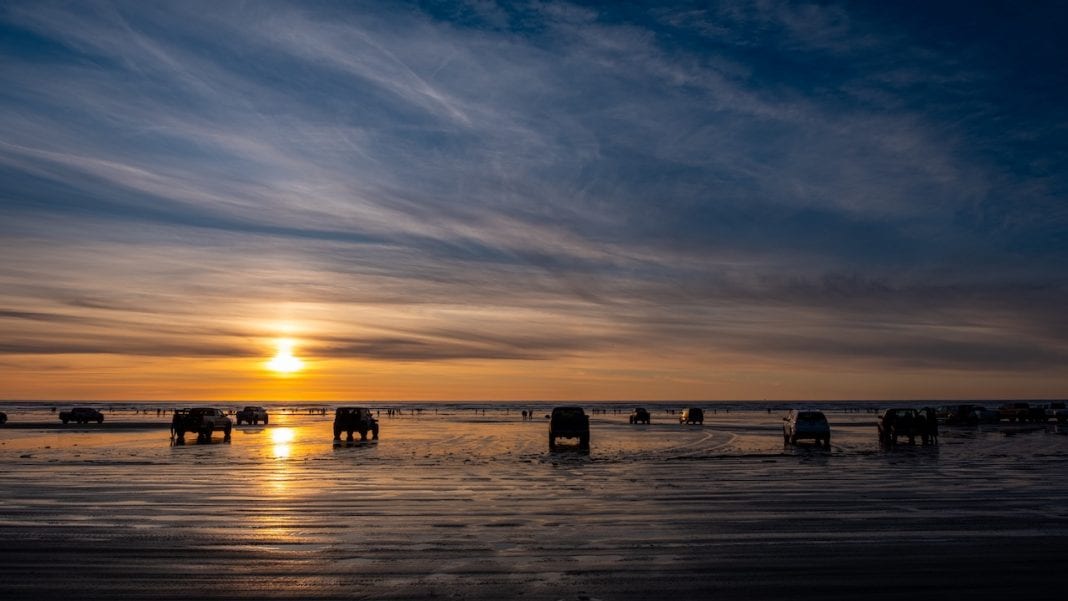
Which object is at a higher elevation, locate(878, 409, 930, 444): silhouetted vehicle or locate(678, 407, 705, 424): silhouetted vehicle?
locate(878, 409, 930, 444): silhouetted vehicle

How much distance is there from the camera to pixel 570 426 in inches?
1720

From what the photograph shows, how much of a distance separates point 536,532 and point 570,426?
29.4 meters

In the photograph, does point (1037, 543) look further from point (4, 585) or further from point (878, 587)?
point (4, 585)

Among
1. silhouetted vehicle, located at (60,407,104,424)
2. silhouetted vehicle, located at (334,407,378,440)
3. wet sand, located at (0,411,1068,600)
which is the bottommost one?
silhouetted vehicle, located at (60,407,104,424)

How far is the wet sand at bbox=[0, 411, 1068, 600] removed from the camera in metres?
10.3

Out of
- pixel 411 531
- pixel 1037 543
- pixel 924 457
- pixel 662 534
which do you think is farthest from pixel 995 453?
pixel 411 531

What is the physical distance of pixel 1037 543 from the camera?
42.9 feet

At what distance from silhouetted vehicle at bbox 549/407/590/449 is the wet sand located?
13618 mm

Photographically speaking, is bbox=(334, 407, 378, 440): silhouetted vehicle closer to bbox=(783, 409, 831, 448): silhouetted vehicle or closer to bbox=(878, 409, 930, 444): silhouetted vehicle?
bbox=(783, 409, 831, 448): silhouetted vehicle

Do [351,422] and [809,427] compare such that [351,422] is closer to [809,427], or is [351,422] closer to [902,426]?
[809,427]

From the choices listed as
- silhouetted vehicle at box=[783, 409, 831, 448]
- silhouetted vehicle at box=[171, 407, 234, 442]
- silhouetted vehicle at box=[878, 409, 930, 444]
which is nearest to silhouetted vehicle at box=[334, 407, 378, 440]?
silhouetted vehicle at box=[171, 407, 234, 442]

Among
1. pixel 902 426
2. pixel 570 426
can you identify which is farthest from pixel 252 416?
pixel 902 426

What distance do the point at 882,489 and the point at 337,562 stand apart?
1564 centimetres

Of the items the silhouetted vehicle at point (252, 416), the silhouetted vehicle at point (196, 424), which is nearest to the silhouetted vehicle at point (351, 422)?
the silhouetted vehicle at point (196, 424)
